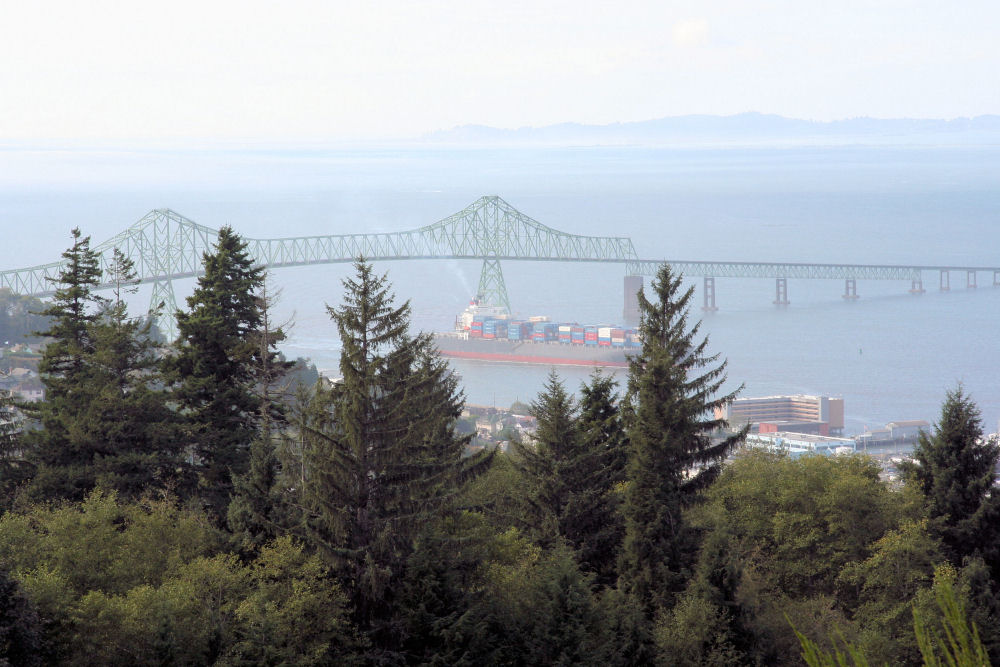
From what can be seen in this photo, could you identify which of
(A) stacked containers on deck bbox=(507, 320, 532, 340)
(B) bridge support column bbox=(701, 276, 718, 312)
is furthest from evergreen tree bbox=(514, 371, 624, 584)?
(B) bridge support column bbox=(701, 276, 718, 312)

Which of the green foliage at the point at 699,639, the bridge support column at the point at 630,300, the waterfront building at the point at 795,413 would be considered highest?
the bridge support column at the point at 630,300

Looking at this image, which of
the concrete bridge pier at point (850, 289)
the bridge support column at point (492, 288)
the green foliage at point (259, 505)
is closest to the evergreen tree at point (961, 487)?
the green foliage at point (259, 505)

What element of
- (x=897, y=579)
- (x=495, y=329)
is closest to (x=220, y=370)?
(x=897, y=579)

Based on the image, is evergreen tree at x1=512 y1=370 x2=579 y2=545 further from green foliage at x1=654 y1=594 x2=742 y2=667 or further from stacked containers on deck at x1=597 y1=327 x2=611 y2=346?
stacked containers on deck at x1=597 y1=327 x2=611 y2=346

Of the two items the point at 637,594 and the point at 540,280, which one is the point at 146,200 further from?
the point at 637,594

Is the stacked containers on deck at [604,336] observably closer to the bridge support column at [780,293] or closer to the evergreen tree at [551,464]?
the bridge support column at [780,293]
